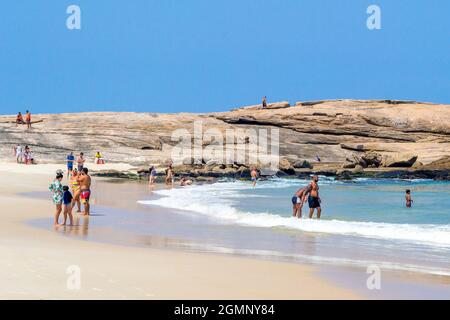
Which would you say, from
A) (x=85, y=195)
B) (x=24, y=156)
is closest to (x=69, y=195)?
(x=85, y=195)

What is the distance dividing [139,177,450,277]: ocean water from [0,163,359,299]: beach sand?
60.5 inches

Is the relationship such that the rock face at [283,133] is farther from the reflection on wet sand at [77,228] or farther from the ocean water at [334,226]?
the reflection on wet sand at [77,228]

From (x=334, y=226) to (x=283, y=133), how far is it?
40010mm

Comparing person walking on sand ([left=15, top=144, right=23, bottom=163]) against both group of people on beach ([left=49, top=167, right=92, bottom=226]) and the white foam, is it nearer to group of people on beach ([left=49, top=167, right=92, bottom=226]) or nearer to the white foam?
the white foam

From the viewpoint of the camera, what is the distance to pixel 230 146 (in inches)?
2082

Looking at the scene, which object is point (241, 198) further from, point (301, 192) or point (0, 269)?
point (0, 269)

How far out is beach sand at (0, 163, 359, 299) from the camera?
877cm

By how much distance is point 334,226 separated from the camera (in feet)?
61.3

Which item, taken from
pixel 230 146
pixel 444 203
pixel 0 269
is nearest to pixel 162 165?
pixel 230 146

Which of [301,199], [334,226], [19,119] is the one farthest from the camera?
[19,119]

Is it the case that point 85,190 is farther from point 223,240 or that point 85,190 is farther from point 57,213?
point 223,240

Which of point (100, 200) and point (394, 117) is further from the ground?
point (394, 117)

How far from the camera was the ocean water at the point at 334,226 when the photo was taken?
13141mm
